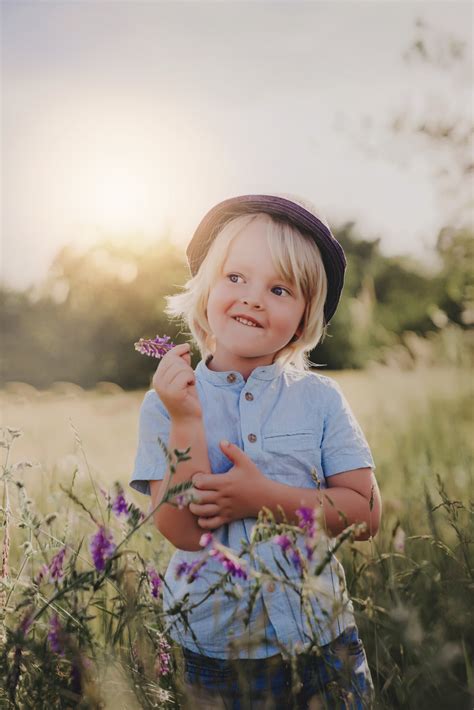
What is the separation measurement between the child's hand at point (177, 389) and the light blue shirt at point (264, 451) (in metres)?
0.14

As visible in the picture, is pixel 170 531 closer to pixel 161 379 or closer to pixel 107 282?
pixel 161 379

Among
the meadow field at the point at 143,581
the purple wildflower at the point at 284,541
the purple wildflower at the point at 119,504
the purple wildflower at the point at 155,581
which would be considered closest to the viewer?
the meadow field at the point at 143,581

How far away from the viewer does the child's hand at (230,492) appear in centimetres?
171

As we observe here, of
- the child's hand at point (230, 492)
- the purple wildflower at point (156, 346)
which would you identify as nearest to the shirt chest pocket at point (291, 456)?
the child's hand at point (230, 492)

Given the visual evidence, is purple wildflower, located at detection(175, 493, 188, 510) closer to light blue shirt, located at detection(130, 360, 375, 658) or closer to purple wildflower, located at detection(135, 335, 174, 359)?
light blue shirt, located at detection(130, 360, 375, 658)

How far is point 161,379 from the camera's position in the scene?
1748 millimetres

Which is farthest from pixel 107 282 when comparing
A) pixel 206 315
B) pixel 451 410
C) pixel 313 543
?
pixel 313 543

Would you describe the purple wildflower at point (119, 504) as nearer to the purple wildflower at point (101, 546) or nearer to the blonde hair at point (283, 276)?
the purple wildflower at point (101, 546)

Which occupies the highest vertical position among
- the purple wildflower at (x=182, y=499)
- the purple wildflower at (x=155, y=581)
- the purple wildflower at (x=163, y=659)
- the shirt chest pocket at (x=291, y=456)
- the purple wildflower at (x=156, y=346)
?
the purple wildflower at (x=156, y=346)

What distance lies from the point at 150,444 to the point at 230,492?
0.26 m

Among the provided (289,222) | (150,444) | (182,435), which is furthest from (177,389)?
(289,222)

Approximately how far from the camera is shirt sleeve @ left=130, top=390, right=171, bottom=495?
1.83m

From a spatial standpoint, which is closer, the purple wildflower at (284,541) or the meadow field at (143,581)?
the meadow field at (143,581)

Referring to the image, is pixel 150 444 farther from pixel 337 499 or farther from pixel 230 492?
pixel 337 499
